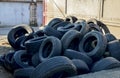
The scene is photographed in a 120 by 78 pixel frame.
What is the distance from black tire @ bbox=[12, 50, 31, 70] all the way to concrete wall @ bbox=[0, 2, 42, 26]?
18308 millimetres

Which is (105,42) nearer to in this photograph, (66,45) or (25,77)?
(66,45)

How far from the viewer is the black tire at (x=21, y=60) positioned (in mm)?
6573

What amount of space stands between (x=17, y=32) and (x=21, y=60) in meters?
2.60

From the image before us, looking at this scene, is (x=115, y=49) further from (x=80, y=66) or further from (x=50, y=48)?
(x=50, y=48)

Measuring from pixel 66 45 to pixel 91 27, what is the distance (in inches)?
59.2

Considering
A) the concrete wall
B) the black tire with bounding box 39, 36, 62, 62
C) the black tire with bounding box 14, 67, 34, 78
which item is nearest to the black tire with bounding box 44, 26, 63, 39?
the black tire with bounding box 39, 36, 62, 62

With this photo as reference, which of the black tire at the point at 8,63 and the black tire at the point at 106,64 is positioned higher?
the black tire at the point at 106,64

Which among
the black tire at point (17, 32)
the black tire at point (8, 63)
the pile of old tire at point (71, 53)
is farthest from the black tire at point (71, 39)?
the black tire at point (17, 32)

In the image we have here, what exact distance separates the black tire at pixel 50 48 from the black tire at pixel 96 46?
70cm

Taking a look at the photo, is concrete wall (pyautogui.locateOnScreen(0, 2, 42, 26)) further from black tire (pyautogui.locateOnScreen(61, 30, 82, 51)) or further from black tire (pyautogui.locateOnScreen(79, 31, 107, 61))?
black tire (pyautogui.locateOnScreen(79, 31, 107, 61))

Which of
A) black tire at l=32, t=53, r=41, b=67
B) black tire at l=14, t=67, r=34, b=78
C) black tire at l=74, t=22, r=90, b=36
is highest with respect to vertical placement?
black tire at l=74, t=22, r=90, b=36

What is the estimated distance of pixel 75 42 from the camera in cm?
696

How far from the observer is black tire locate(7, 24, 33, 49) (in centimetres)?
891

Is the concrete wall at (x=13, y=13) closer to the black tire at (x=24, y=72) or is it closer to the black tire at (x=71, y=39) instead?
the black tire at (x=71, y=39)
